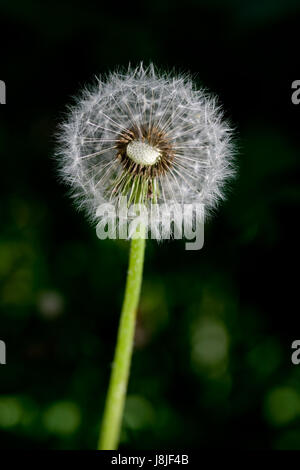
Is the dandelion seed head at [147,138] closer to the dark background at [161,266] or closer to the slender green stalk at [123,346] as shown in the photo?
the slender green stalk at [123,346]

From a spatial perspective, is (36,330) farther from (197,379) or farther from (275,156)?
(275,156)

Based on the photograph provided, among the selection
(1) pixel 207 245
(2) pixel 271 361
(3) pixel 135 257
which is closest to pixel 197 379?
(2) pixel 271 361

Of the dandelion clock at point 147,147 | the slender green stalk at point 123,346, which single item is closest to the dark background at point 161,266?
the slender green stalk at point 123,346

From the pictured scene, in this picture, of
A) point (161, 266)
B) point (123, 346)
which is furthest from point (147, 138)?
point (161, 266)

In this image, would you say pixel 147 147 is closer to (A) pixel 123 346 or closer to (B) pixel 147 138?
(B) pixel 147 138

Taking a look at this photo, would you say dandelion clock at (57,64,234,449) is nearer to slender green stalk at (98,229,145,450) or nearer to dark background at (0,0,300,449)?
slender green stalk at (98,229,145,450)

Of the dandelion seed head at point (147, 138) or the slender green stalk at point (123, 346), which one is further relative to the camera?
the dandelion seed head at point (147, 138)
